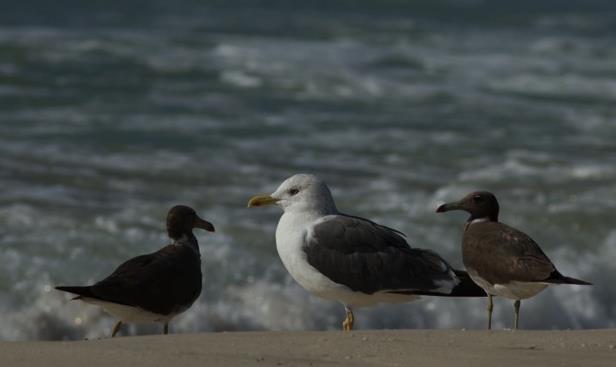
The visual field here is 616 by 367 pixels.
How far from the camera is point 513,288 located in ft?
24.0

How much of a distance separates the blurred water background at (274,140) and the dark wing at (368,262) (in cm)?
243

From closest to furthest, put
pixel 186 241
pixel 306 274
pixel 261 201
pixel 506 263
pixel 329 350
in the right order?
pixel 329 350, pixel 506 263, pixel 306 274, pixel 186 241, pixel 261 201

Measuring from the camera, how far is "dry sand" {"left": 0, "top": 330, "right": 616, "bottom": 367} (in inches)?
233

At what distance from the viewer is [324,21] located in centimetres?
2662

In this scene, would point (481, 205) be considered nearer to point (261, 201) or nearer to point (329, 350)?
point (261, 201)

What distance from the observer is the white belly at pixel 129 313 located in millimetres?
7013

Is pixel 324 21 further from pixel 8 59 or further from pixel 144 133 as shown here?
pixel 144 133

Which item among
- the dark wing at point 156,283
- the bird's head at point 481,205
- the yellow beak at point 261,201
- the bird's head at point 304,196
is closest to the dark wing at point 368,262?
the bird's head at point 304,196

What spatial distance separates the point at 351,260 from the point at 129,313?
3.99 feet

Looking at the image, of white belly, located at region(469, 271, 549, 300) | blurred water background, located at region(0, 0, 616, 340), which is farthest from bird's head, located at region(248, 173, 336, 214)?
blurred water background, located at region(0, 0, 616, 340)

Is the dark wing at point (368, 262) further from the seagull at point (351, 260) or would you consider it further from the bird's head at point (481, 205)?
the bird's head at point (481, 205)

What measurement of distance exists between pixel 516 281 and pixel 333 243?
983mm

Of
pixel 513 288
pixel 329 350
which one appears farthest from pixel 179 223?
pixel 513 288

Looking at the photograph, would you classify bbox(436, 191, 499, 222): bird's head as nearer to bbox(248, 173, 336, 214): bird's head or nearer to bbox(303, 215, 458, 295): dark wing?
bbox(303, 215, 458, 295): dark wing
